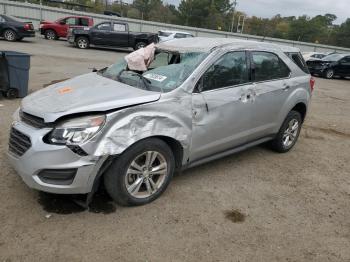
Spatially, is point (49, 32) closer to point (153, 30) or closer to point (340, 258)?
point (153, 30)

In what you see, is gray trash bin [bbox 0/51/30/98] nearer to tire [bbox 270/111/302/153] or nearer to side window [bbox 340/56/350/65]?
tire [bbox 270/111/302/153]

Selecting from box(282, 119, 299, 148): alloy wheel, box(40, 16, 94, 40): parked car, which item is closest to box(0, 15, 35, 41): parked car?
box(40, 16, 94, 40): parked car

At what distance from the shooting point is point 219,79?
421cm

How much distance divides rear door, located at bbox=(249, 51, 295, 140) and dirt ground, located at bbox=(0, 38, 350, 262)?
602 millimetres

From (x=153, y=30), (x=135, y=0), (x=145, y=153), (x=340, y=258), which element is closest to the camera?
(x=340, y=258)

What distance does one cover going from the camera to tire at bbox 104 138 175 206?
11.2 feet

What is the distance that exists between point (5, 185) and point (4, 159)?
73 cm

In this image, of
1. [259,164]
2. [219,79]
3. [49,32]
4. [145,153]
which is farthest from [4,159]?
[49,32]

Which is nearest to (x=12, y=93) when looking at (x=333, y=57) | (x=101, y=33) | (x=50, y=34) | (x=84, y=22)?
(x=101, y=33)

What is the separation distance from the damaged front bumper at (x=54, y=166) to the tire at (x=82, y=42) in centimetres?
1873

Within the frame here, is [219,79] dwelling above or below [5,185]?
above

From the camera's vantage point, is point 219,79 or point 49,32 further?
point 49,32

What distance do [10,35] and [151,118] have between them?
18777mm

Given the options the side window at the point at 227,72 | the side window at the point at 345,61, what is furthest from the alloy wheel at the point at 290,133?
the side window at the point at 345,61
